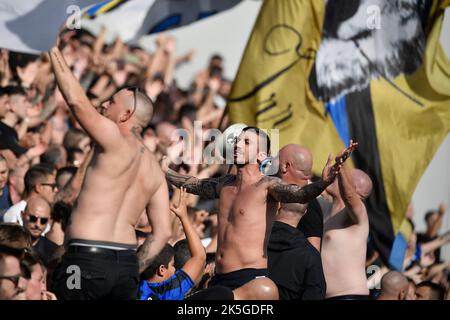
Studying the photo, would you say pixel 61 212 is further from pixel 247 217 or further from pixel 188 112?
pixel 188 112

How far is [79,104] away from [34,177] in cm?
272

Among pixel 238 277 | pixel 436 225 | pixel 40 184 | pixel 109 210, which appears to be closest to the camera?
pixel 109 210

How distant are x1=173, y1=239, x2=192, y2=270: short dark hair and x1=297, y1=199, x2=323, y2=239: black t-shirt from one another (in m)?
1.02

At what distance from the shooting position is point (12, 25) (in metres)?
9.22

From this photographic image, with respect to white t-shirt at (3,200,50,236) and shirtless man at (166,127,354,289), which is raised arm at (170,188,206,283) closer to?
shirtless man at (166,127,354,289)

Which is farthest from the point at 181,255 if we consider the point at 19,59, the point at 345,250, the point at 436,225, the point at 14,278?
the point at 436,225

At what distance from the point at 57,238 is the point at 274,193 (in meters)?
2.30

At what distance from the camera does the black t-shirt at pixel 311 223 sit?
913cm

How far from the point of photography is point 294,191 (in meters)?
7.52

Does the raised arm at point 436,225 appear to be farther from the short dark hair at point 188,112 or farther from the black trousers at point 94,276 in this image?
the black trousers at point 94,276

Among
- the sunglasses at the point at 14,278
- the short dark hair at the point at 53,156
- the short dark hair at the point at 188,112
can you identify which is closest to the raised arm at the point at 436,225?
the short dark hair at the point at 188,112

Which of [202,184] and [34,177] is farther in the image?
[34,177]

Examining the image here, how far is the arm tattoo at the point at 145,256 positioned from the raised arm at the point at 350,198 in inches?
65.8

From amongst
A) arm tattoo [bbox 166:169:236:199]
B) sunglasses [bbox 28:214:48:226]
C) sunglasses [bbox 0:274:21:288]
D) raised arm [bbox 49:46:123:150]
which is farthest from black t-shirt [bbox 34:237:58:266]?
raised arm [bbox 49:46:123:150]
